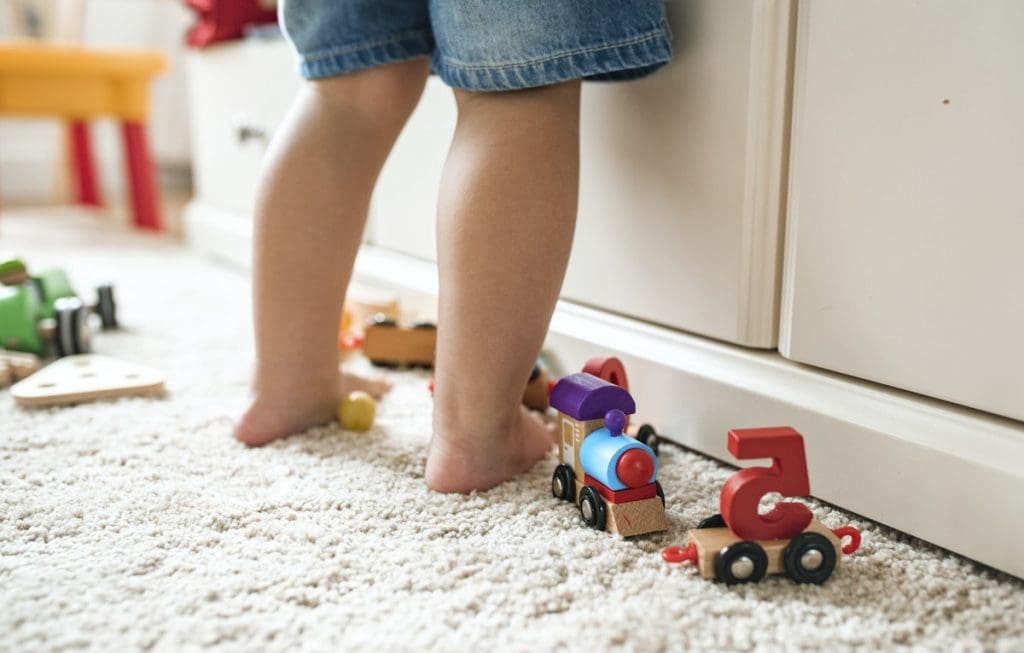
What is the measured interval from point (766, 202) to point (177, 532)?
51 centimetres

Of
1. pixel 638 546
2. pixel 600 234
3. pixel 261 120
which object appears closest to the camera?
pixel 638 546

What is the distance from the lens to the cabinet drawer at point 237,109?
1421 mm

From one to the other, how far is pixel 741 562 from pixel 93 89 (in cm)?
198

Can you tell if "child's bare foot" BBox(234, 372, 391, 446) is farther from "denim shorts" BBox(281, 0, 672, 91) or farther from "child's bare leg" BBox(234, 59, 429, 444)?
"denim shorts" BBox(281, 0, 672, 91)

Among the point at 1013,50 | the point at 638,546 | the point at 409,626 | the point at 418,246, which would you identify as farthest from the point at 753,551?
the point at 418,246

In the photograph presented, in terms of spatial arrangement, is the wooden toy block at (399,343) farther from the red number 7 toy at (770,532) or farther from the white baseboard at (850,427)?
the red number 7 toy at (770,532)

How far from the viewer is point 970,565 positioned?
1.93ft

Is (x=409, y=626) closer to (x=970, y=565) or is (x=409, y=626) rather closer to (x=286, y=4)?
(x=970, y=565)

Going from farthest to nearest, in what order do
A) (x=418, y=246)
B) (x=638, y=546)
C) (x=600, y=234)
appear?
(x=418, y=246)
(x=600, y=234)
(x=638, y=546)

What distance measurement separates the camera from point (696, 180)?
748 millimetres

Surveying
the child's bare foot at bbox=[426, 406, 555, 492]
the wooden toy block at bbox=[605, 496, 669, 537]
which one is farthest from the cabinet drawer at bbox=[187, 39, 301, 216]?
the wooden toy block at bbox=[605, 496, 669, 537]

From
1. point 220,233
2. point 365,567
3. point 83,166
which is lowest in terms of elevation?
point 365,567

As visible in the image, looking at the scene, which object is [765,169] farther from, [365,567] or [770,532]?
[365,567]

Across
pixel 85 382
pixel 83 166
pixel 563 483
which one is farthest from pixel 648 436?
pixel 83 166
